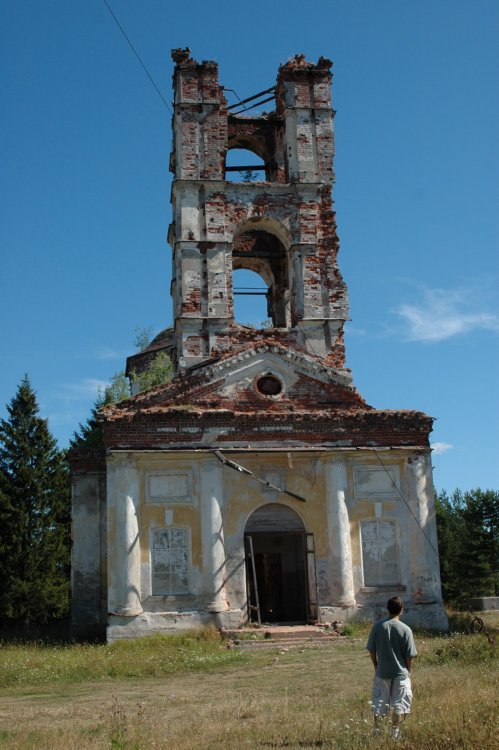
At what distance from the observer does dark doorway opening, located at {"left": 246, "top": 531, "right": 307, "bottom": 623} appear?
20859mm

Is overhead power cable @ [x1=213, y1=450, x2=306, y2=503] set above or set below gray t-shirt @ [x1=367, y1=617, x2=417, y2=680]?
above

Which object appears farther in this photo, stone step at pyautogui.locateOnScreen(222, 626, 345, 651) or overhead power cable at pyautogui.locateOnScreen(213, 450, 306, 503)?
overhead power cable at pyautogui.locateOnScreen(213, 450, 306, 503)

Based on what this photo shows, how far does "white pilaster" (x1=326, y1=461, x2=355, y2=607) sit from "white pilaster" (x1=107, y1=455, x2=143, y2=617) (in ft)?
14.0

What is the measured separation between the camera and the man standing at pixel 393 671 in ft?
24.7

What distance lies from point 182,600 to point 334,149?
12427mm

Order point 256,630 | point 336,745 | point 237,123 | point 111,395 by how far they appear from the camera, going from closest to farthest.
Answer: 1. point 336,745
2. point 256,630
3. point 237,123
4. point 111,395

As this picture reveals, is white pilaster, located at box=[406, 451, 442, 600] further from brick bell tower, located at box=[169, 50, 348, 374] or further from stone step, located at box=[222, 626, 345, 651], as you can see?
brick bell tower, located at box=[169, 50, 348, 374]

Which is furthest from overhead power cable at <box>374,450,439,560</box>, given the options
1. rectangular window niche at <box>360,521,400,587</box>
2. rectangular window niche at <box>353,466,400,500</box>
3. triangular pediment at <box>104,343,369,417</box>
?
triangular pediment at <box>104,343,369,417</box>

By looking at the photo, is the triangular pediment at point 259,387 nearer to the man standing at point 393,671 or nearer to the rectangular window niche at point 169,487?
the rectangular window niche at point 169,487

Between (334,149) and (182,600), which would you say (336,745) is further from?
(334,149)

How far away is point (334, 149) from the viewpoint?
22641 millimetres

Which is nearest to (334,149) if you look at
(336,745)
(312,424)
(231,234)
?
(231,234)

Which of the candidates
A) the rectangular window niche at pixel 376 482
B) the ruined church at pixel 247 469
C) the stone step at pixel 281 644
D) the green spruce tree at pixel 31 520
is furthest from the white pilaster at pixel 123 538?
the green spruce tree at pixel 31 520

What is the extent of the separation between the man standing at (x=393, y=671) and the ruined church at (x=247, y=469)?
34.9 ft
